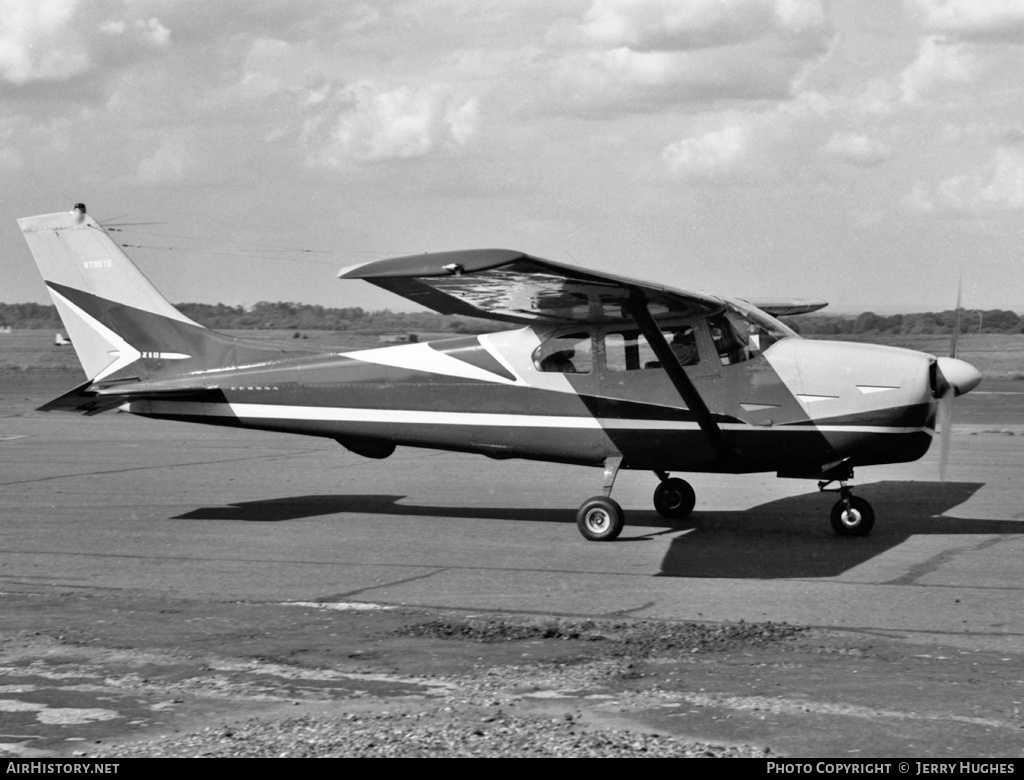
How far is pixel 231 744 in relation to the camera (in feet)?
17.7

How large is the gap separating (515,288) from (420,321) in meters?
41.8

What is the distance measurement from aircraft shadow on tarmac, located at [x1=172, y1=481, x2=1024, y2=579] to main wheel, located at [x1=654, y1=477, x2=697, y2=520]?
111 mm

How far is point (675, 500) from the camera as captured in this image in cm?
1282

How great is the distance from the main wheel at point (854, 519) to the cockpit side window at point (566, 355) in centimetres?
283

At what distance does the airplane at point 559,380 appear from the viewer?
11070 mm

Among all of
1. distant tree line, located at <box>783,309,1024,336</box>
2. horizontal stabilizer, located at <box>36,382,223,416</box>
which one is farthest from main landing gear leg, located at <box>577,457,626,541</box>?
distant tree line, located at <box>783,309,1024,336</box>

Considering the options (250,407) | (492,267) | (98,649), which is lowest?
(98,649)

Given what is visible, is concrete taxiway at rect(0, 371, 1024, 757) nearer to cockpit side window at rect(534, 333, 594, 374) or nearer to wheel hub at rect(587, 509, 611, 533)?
wheel hub at rect(587, 509, 611, 533)

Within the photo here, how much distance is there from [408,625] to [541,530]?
429 centimetres

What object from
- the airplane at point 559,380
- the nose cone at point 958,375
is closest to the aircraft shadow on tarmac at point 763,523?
the airplane at point 559,380

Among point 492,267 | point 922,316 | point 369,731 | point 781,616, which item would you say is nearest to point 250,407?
point 492,267

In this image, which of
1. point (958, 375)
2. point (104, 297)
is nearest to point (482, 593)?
point (958, 375)
